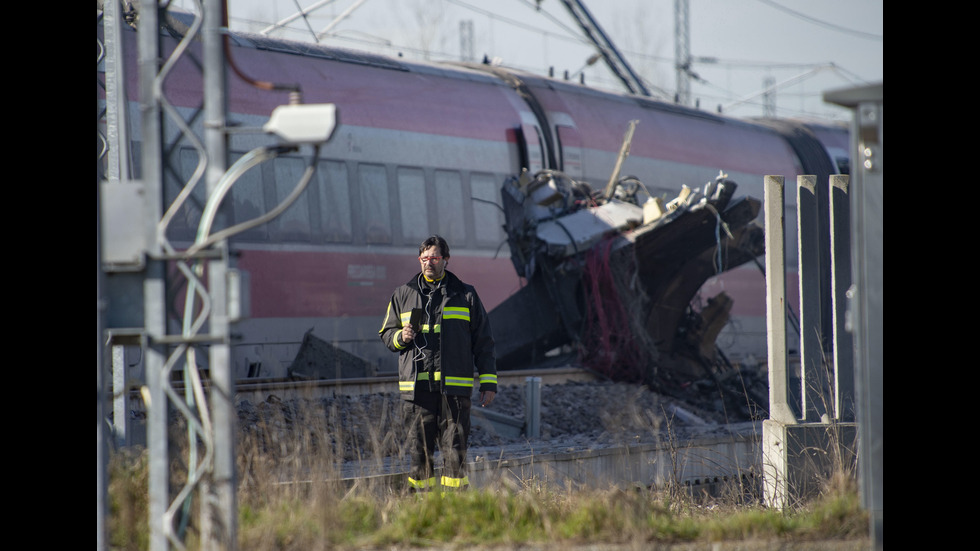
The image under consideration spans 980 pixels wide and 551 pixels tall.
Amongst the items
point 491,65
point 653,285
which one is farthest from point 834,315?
point 491,65

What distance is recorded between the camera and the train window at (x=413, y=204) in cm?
1523

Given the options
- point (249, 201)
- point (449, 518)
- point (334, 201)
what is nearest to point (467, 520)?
point (449, 518)

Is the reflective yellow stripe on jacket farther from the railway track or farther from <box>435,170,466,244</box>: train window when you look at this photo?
<box>435,170,466,244</box>: train window

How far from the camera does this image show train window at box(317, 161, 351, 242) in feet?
46.4

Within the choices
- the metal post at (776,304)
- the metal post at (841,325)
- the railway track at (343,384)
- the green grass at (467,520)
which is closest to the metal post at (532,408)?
the railway track at (343,384)

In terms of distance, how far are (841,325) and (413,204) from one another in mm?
8075

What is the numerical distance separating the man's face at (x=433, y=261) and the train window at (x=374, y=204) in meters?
7.26

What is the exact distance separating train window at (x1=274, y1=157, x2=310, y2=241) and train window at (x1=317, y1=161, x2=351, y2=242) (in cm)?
27

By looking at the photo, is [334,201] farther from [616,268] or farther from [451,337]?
[451,337]

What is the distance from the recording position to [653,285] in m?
15.1

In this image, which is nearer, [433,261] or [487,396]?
[433,261]

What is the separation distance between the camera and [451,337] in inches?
295

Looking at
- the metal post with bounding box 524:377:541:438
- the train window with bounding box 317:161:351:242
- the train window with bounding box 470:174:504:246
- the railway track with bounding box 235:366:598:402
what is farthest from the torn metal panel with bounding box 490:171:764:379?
the metal post with bounding box 524:377:541:438

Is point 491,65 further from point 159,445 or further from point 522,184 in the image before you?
point 159,445
